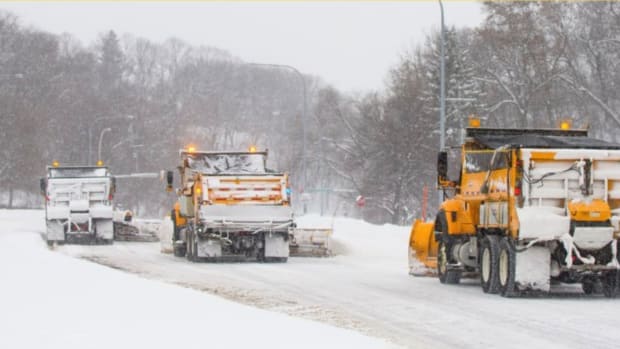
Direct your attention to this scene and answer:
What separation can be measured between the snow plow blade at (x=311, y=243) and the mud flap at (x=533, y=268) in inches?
530

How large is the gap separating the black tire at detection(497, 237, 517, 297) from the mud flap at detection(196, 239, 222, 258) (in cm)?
1058

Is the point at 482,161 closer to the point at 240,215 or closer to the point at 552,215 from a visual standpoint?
the point at 552,215

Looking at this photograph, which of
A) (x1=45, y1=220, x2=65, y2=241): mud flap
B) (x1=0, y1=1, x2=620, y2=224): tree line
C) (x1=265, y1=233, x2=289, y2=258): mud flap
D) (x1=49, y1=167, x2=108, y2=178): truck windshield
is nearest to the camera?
(x1=265, y1=233, x2=289, y2=258): mud flap

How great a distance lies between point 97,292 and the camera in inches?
587

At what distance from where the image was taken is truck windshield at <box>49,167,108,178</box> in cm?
3897

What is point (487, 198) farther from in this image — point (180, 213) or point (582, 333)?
point (180, 213)

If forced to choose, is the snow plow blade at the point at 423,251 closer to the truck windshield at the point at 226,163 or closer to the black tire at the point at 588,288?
the black tire at the point at 588,288

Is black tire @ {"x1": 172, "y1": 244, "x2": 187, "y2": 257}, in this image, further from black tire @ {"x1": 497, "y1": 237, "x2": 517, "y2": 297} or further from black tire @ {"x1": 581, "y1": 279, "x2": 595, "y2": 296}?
black tire @ {"x1": 581, "y1": 279, "x2": 595, "y2": 296}

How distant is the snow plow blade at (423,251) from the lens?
21656 millimetres

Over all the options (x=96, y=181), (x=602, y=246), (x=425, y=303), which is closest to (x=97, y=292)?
(x=425, y=303)

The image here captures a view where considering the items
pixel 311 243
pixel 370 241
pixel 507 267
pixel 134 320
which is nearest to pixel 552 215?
pixel 507 267

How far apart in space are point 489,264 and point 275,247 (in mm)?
9465

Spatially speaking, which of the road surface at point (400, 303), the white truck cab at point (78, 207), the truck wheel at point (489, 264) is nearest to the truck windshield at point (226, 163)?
the road surface at point (400, 303)

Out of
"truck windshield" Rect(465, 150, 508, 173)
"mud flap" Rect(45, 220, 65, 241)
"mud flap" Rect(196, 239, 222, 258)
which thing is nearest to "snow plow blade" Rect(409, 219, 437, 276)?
"truck windshield" Rect(465, 150, 508, 173)
